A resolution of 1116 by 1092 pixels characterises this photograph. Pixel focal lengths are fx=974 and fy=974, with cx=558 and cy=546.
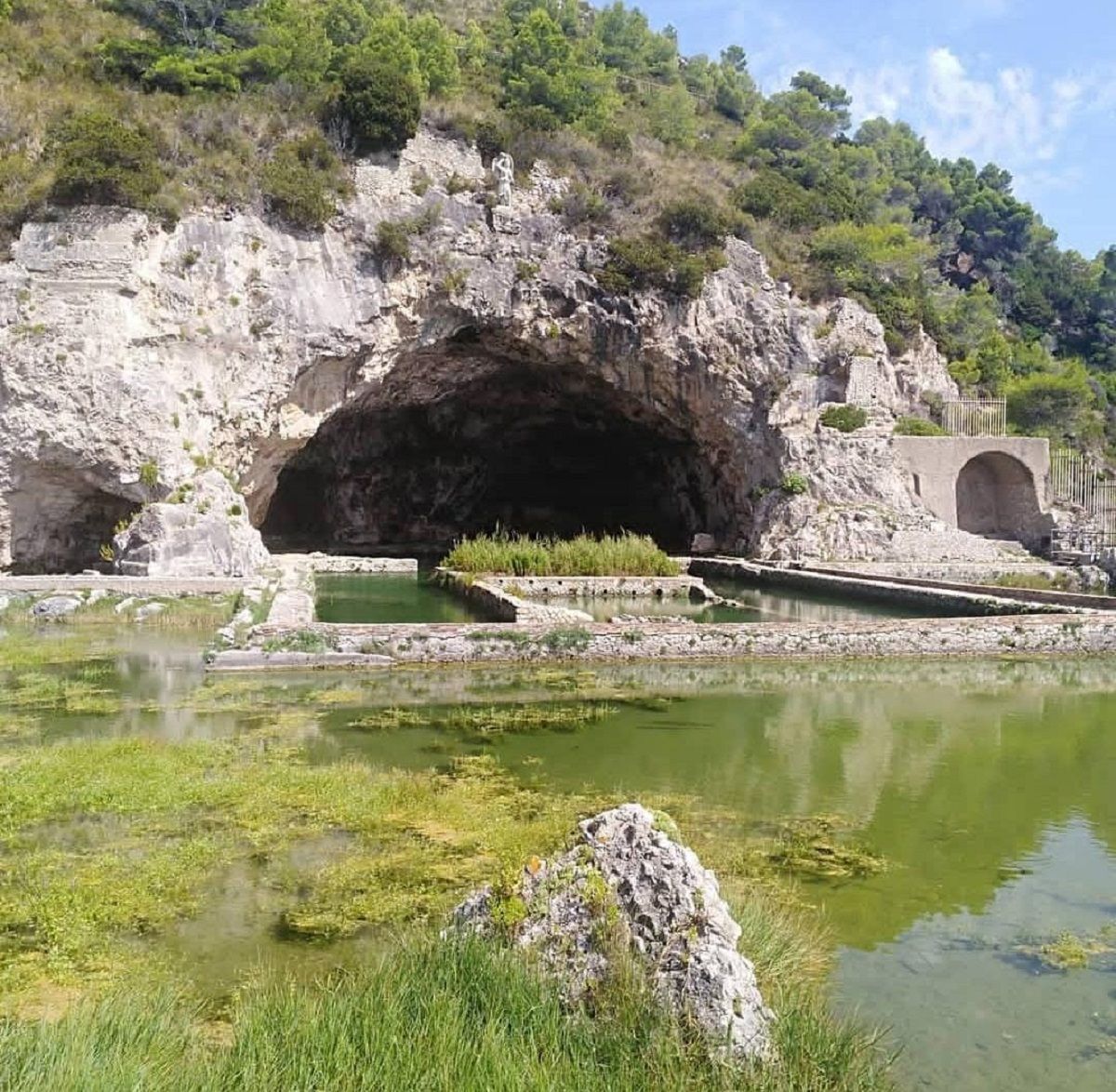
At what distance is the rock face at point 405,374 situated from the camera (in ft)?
80.1

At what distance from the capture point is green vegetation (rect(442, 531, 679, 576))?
23.1 metres

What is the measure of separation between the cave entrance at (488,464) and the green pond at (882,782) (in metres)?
23.6

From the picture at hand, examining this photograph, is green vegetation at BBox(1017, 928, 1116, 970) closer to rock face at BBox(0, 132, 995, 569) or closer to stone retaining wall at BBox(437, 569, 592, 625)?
stone retaining wall at BBox(437, 569, 592, 625)

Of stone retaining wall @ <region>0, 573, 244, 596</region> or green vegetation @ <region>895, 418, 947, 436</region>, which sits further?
green vegetation @ <region>895, 418, 947, 436</region>

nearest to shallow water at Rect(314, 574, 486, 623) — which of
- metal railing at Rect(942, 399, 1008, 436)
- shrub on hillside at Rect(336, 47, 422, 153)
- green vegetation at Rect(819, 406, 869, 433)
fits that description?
shrub on hillside at Rect(336, 47, 422, 153)

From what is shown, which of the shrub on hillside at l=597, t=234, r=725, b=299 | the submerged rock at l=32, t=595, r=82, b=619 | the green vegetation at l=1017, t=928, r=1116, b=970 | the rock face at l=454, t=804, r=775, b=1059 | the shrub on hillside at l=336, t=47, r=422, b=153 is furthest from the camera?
the shrub on hillside at l=597, t=234, r=725, b=299

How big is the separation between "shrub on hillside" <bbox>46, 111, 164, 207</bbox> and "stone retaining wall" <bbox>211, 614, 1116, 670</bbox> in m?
17.5

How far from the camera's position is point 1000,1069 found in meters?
3.79

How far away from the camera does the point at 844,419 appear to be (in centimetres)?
3266

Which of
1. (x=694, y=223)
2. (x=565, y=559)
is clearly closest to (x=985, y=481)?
(x=694, y=223)

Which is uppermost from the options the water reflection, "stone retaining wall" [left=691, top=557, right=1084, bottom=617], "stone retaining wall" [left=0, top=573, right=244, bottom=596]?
"stone retaining wall" [left=691, top=557, right=1084, bottom=617]

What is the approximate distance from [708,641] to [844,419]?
69.3 feet

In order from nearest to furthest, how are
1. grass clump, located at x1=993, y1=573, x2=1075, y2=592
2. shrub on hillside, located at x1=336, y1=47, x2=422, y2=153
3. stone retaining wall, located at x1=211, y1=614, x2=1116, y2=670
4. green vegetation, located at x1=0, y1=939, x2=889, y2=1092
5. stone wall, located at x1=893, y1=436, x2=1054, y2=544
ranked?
green vegetation, located at x1=0, y1=939, x2=889, y2=1092, stone retaining wall, located at x1=211, y1=614, x2=1116, y2=670, grass clump, located at x1=993, y1=573, x2=1075, y2=592, shrub on hillside, located at x1=336, y1=47, x2=422, y2=153, stone wall, located at x1=893, y1=436, x2=1054, y2=544

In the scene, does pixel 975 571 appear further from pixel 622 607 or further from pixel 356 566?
pixel 356 566
